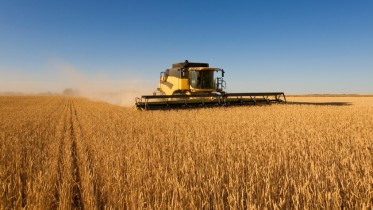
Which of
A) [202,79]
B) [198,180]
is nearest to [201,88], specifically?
[202,79]

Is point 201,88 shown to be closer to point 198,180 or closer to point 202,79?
point 202,79

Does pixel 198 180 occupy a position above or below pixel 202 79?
below

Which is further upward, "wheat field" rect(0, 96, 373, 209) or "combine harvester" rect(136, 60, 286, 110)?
"combine harvester" rect(136, 60, 286, 110)

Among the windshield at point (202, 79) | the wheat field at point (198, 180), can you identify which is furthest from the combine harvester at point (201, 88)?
the wheat field at point (198, 180)

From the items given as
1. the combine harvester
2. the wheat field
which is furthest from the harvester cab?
the wheat field

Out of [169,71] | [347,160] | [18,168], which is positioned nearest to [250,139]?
[347,160]

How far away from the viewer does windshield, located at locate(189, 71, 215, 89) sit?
1783cm

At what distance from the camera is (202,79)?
17891 millimetres

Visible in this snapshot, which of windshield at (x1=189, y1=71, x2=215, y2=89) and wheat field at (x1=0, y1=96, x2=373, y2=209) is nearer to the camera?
wheat field at (x1=0, y1=96, x2=373, y2=209)

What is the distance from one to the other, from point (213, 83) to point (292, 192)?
15.2m

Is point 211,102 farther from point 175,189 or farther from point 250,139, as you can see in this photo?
point 175,189

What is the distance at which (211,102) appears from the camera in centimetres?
1658

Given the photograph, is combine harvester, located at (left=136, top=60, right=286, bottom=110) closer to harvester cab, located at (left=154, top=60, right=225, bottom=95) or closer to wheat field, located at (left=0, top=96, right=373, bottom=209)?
harvester cab, located at (left=154, top=60, right=225, bottom=95)

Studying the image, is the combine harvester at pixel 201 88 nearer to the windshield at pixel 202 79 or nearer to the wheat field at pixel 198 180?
the windshield at pixel 202 79
